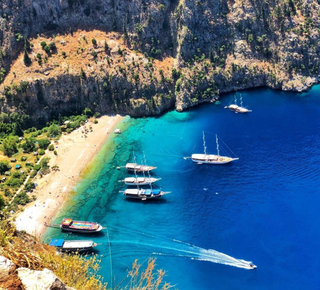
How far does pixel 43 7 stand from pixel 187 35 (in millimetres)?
59707

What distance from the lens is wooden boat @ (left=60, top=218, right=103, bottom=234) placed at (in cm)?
8325

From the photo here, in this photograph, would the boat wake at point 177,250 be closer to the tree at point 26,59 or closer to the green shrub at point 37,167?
the green shrub at point 37,167

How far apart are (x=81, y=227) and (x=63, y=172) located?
25.6 metres

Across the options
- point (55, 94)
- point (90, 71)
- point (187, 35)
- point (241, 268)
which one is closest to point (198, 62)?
point (187, 35)

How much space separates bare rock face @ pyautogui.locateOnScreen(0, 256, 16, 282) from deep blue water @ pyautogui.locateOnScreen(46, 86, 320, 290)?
5841cm

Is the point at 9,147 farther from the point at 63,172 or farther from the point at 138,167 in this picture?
the point at 138,167

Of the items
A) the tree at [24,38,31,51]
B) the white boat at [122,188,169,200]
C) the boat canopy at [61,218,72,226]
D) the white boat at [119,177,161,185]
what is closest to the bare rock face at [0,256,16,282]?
the boat canopy at [61,218,72,226]

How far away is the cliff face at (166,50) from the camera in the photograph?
421ft

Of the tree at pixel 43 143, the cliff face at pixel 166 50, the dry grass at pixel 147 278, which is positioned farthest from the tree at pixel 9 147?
the dry grass at pixel 147 278

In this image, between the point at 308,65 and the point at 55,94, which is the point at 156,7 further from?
the point at 308,65

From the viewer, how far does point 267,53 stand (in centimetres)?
14550

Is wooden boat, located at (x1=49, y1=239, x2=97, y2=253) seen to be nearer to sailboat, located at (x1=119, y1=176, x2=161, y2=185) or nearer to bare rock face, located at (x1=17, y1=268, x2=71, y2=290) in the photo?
sailboat, located at (x1=119, y1=176, x2=161, y2=185)

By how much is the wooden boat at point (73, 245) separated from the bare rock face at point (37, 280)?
209 ft

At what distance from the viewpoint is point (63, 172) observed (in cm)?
10350
